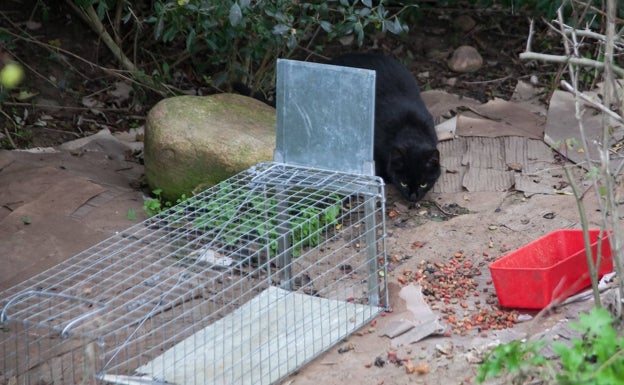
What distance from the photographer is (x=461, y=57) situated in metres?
7.86

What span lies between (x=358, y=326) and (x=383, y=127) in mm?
2197

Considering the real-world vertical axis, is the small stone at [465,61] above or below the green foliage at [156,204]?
above

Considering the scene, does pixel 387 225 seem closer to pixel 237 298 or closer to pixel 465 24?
pixel 237 298

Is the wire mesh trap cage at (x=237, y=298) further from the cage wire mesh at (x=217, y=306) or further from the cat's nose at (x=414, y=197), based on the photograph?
the cat's nose at (x=414, y=197)

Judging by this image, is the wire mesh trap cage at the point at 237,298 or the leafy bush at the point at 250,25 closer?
the wire mesh trap cage at the point at 237,298

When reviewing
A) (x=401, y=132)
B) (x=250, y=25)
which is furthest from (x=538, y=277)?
(x=250, y=25)

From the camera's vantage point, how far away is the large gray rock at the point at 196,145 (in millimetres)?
5578

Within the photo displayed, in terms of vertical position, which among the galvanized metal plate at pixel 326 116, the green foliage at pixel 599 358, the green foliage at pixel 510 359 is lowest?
the green foliage at pixel 510 359

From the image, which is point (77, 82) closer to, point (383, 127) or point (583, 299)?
point (383, 127)

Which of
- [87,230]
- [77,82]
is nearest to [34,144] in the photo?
[77,82]

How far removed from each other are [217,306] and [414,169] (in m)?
1.77

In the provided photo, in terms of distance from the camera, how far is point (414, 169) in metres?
5.89

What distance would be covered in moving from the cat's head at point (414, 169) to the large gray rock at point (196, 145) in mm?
865

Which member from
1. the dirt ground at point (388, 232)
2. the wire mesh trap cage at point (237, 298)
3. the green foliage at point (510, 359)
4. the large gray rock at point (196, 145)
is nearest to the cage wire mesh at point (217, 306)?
the wire mesh trap cage at point (237, 298)
